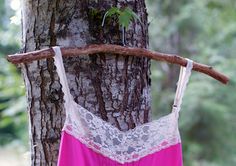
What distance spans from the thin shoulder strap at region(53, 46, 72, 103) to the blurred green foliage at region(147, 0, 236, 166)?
3.49 m

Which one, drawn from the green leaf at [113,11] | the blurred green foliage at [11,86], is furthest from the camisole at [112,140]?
the blurred green foliage at [11,86]

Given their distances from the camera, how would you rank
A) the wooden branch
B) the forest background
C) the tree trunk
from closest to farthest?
the wooden branch < the tree trunk < the forest background

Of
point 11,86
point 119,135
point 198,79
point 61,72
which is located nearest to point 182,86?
point 119,135

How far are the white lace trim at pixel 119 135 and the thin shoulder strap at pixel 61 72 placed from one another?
0.02 m

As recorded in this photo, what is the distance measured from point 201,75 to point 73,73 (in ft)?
11.9

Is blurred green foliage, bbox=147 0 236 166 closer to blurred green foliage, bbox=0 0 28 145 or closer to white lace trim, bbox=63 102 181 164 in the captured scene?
blurred green foliage, bbox=0 0 28 145

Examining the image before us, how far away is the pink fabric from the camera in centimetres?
122

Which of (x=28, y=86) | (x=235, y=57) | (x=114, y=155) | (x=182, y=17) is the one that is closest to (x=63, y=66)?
(x=28, y=86)

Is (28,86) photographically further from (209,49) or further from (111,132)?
(209,49)

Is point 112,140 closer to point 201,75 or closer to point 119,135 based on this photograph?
point 119,135

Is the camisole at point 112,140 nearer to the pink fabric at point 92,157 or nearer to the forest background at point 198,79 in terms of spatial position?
the pink fabric at point 92,157

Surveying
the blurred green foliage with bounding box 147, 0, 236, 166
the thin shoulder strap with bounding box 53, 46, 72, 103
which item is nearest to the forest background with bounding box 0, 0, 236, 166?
the blurred green foliage with bounding box 147, 0, 236, 166

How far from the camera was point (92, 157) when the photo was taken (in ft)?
4.16

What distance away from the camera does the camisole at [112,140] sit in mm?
1228
